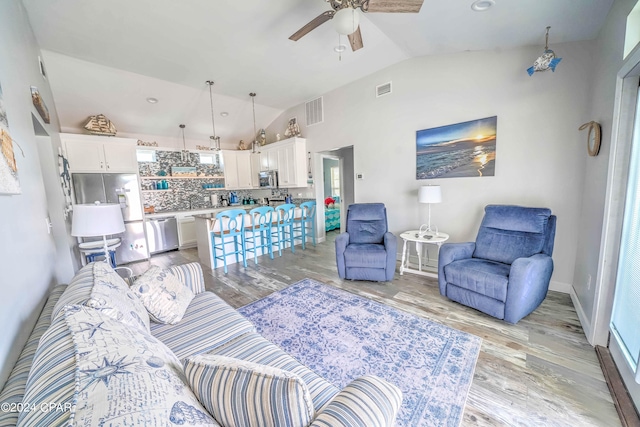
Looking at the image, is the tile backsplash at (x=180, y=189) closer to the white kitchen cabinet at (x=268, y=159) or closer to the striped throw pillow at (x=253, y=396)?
the white kitchen cabinet at (x=268, y=159)

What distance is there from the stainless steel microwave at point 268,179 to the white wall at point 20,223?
13.1ft

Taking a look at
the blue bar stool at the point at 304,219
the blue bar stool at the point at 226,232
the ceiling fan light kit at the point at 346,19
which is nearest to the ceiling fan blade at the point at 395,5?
the ceiling fan light kit at the point at 346,19

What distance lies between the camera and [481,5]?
2158 mm

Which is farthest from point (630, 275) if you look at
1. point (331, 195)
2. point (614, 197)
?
point (331, 195)

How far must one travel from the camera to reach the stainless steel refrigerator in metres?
4.16

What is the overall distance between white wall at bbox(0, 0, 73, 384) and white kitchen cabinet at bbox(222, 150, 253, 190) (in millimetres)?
4160

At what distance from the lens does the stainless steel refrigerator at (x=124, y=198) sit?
4.16 meters

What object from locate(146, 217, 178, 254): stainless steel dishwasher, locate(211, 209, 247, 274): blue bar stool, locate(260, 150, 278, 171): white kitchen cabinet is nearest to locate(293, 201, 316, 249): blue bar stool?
locate(211, 209, 247, 274): blue bar stool

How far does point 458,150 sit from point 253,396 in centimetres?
358

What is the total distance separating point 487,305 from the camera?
228 cm

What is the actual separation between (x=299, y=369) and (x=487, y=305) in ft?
6.62

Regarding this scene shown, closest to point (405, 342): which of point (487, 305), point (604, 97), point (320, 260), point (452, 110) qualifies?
point (487, 305)

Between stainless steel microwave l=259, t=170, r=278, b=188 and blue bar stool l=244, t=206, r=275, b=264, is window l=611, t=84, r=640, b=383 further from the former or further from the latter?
stainless steel microwave l=259, t=170, r=278, b=188

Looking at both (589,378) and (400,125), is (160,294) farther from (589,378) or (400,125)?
(400,125)
